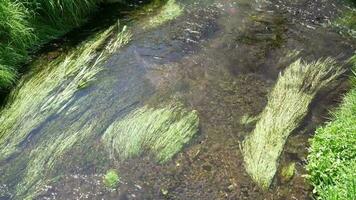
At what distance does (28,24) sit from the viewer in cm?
754

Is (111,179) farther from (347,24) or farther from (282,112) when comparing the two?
(347,24)

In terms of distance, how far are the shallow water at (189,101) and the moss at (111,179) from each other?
7cm

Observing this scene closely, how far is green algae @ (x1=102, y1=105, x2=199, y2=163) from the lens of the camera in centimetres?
576

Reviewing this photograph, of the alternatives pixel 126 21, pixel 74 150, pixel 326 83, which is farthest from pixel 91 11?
pixel 326 83

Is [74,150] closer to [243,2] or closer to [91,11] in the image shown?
[91,11]

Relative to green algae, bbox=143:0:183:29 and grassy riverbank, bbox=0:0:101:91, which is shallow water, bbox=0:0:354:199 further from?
grassy riverbank, bbox=0:0:101:91

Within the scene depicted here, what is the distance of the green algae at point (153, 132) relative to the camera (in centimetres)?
576

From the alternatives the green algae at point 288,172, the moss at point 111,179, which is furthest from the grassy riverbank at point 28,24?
the green algae at point 288,172

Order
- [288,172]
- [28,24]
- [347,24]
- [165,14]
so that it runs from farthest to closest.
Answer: [165,14], [347,24], [28,24], [288,172]

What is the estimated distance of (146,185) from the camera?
5.32 m

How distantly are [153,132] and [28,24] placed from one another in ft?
10.5

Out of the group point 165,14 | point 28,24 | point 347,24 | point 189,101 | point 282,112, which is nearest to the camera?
point 282,112

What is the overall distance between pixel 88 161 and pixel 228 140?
6.23 feet

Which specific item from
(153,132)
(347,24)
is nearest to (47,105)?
(153,132)
